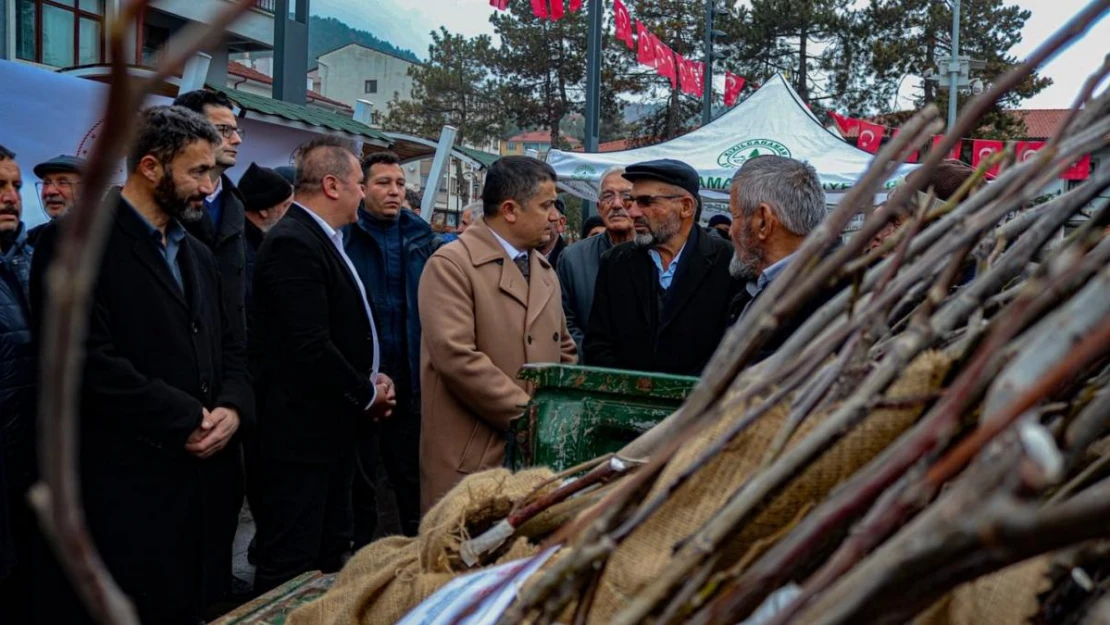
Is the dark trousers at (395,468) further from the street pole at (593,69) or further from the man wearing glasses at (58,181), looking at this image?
the street pole at (593,69)

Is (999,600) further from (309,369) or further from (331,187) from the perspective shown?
(331,187)

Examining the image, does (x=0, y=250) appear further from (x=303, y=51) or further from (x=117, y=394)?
(x=303, y=51)

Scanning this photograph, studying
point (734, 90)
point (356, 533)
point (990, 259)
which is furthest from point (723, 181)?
point (734, 90)

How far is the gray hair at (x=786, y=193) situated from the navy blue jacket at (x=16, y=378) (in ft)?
8.00

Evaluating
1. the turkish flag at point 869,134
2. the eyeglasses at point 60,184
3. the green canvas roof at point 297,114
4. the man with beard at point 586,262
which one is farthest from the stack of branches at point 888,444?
the turkish flag at point 869,134

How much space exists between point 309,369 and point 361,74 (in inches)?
2518

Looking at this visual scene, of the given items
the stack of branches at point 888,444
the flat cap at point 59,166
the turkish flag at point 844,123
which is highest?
the turkish flag at point 844,123

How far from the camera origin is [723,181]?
972cm

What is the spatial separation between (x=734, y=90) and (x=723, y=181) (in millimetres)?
13466

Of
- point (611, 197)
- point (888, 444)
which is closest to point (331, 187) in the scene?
point (611, 197)

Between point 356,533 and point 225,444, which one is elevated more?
point 225,444

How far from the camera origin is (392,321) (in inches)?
193

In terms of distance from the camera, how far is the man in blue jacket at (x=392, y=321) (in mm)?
4828

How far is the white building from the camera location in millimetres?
64625
